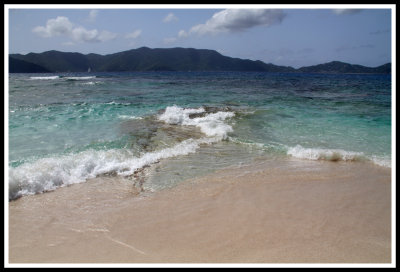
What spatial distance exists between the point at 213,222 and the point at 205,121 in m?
8.15

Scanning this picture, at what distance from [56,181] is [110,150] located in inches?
88.2

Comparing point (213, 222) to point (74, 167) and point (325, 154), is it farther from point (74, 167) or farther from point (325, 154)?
point (325, 154)

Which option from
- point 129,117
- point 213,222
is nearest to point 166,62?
point 129,117

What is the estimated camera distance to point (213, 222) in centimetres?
420

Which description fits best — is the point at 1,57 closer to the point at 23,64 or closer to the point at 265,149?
the point at 265,149

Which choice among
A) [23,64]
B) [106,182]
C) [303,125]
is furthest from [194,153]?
[23,64]

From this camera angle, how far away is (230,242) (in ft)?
12.1

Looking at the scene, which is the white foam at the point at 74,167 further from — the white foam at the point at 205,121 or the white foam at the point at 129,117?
the white foam at the point at 129,117

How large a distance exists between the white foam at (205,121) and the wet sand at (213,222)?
4.15 meters

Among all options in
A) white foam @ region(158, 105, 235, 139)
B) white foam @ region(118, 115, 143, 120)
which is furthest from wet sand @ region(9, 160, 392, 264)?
white foam @ region(118, 115, 143, 120)

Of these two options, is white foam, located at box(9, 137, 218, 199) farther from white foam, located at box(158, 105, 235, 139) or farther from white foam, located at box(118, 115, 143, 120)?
white foam, located at box(118, 115, 143, 120)

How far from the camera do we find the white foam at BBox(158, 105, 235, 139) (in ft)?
33.2

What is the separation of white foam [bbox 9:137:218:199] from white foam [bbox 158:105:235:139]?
205 centimetres

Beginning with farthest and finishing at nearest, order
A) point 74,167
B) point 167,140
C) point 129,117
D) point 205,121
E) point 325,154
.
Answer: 1. point 129,117
2. point 205,121
3. point 167,140
4. point 325,154
5. point 74,167
